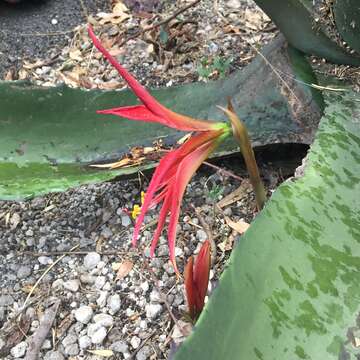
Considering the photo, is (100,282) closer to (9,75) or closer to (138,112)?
(138,112)

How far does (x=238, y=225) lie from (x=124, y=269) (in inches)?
9.4

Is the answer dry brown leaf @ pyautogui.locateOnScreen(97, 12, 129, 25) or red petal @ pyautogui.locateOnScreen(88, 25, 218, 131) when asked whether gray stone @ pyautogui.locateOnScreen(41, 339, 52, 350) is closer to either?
red petal @ pyautogui.locateOnScreen(88, 25, 218, 131)

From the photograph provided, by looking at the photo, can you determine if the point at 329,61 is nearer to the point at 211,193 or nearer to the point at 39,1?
the point at 211,193

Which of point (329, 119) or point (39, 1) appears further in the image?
point (39, 1)

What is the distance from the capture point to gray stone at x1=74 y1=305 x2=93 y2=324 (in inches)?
42.2

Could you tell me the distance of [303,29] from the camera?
3.37 ft

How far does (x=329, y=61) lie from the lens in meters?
1.10

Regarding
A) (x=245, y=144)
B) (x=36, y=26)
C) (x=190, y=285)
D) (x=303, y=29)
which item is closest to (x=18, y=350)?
(x=190, y=285)

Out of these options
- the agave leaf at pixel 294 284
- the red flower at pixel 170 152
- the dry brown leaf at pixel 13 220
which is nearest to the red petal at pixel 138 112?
the red flower at pixel 170 152

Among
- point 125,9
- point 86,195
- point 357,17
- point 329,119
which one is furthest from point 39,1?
point 329,119

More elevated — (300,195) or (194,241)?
(300,195)

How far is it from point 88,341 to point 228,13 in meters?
1.07

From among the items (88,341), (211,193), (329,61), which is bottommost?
(88,341)

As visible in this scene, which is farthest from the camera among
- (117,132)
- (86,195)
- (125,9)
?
(125,9)
